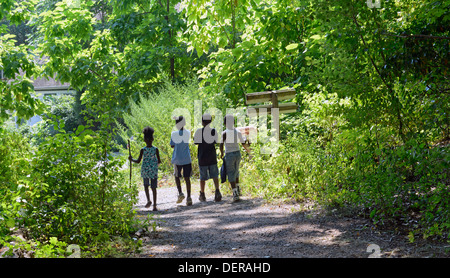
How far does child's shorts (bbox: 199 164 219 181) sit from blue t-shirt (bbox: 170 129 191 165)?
1.11ft

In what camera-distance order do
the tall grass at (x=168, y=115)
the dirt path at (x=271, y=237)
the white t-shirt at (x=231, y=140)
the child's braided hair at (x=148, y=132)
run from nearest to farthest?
1. the dirt path at (x=271, y=237)
2. the child's braided hair at (x=148, y=132)
3. the white t-shirt at (x=231, y=140)
4. the tall grass at (x=168, y=115)

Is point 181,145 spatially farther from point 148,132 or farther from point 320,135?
point 320,135

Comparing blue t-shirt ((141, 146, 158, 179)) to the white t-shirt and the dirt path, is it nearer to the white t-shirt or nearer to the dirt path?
the dirt path

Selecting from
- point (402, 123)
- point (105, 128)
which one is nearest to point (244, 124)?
point (402, 123)

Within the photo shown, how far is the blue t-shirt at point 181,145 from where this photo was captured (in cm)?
911

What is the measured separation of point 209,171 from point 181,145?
72 cm

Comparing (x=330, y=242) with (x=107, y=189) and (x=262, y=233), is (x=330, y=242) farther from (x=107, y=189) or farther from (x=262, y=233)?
(x=107, y=189)

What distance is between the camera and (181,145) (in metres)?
9.16

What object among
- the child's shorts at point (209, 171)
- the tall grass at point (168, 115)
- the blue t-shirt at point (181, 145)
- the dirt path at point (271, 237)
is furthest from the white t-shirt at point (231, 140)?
the tall grass at point (168, 115)

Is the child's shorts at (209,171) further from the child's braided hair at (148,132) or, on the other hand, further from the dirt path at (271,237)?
the dirt path at (271,237)

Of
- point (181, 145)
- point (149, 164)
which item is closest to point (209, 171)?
point (181, 145)

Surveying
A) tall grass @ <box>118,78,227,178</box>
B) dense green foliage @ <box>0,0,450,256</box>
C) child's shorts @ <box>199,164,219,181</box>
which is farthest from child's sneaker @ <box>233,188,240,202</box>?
tall grass @ <box>118,78,227,178</box>

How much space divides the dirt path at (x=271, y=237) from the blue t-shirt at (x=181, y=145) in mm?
1365

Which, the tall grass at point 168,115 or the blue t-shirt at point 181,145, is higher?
the tall grass at point 168,115
